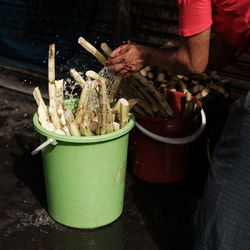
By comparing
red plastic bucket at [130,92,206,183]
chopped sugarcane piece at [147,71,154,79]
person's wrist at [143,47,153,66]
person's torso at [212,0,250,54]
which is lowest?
red plastic bucket at [130,92,206,183]

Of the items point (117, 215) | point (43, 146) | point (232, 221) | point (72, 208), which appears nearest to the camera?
point (232, 221)

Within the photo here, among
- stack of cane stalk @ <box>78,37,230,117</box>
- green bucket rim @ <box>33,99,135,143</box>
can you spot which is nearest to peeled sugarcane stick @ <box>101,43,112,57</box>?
stack of cane stalk @ <box>78,37,230,117</box>

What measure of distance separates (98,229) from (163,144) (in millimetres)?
879

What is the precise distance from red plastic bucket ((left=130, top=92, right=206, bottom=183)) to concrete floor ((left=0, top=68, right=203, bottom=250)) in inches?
5.2

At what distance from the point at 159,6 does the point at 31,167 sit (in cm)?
237

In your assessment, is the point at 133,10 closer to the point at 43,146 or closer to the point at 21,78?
the point at 21,78

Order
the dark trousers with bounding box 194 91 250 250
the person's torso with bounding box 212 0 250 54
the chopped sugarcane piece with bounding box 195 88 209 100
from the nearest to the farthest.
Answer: the dark trousers with bounding box 194 91 250 250, the person's torso with bounding box 212 0 250 54, the chopped sugarcane piece with bounding box 195 88 209 100

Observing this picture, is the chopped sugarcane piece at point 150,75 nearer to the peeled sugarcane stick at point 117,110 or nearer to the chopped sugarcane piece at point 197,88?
the chopped sugarcane piece at point 197,88

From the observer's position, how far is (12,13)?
582 cm

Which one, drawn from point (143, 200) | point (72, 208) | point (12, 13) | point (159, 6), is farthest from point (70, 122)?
point (12, 13)

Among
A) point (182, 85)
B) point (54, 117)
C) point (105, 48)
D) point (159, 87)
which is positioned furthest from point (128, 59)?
point (182, 85)

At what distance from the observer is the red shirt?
1.96m

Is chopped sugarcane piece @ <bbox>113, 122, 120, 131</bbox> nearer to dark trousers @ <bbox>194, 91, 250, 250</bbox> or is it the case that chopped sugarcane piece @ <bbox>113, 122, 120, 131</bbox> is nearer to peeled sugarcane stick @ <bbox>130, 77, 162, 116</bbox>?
peeled sugarcane stick @ <bbox>130, 77, 162, 116</bbox>

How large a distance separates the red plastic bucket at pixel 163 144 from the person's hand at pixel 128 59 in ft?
2.04
